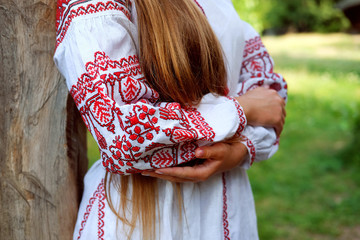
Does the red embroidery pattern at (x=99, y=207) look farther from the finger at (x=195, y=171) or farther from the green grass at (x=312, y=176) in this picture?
the green grass at (x=312, y=176)

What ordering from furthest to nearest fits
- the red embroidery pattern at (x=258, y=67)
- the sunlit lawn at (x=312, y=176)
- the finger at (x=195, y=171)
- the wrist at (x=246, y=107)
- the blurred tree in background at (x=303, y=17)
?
the blurred tree in background at (x=303, y=17), the sunlit lawn at (x=312, y=176), the red embroidery pattern at (x=258, y=67), the wrist at (x=246, y=107), the finger at (x=195, y=171)

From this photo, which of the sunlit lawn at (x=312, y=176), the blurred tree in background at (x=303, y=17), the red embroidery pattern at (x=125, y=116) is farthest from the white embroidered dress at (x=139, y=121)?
the blurred tree in background at (x=303, y=17)

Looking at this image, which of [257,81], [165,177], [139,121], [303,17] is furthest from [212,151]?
[303,17]

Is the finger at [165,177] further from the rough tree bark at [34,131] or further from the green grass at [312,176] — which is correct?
the green grass at [312,176]

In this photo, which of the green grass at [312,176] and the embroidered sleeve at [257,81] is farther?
the green grass at [312,176]

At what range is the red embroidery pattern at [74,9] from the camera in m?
1.08

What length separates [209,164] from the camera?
1.20 metres

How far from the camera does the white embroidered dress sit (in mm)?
1045

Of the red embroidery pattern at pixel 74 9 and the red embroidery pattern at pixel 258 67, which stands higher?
the red embroidery pattern at pixel 74 9

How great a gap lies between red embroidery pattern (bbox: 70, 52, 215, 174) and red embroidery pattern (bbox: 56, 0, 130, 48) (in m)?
0.14

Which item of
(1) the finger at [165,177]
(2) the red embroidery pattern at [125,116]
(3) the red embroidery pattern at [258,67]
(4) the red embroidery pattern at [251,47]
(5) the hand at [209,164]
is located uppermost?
(4) the red embroidery pattern at [251,47]

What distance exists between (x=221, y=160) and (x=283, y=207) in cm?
271

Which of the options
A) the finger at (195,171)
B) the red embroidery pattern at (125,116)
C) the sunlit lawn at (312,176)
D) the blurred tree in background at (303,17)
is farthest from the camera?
the blurred tree in background at (303,17)

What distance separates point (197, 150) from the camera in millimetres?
1146
